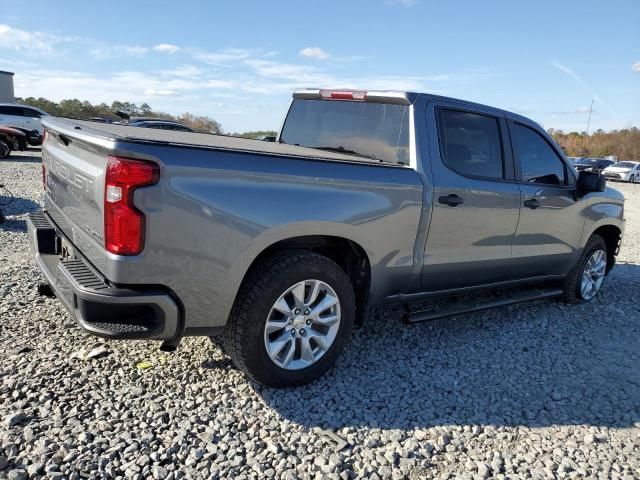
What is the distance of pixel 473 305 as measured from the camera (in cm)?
414

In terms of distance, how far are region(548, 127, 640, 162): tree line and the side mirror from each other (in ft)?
192

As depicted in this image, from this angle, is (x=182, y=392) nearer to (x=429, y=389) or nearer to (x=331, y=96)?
(x=429, y=389)

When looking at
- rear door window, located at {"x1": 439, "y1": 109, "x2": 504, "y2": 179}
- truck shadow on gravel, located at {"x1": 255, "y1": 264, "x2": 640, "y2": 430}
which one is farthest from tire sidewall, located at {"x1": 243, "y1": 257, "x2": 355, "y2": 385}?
rear door window, located at {"x1": 439, "y1": 109, "x2": 504, "y2": 179}

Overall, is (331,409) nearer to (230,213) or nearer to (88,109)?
(230,213)

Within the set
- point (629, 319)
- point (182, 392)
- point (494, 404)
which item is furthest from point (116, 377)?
point (629, 319)

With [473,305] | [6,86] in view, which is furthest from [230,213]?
[6,86]

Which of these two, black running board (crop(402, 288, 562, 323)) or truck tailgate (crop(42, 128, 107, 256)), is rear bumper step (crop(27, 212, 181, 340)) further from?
black running board (crop(402, 288, 562, 323))

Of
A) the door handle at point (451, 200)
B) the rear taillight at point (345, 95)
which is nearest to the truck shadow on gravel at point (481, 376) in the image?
the door handle at point (451, 200)

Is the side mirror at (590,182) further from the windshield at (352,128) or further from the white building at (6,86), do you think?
the white building at (6,86)

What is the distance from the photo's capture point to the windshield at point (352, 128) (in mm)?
3656

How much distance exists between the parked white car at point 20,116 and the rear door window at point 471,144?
772 inches

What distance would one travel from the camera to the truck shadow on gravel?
304 centimetres

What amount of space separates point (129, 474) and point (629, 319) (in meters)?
4.90

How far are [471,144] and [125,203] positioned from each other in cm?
270
